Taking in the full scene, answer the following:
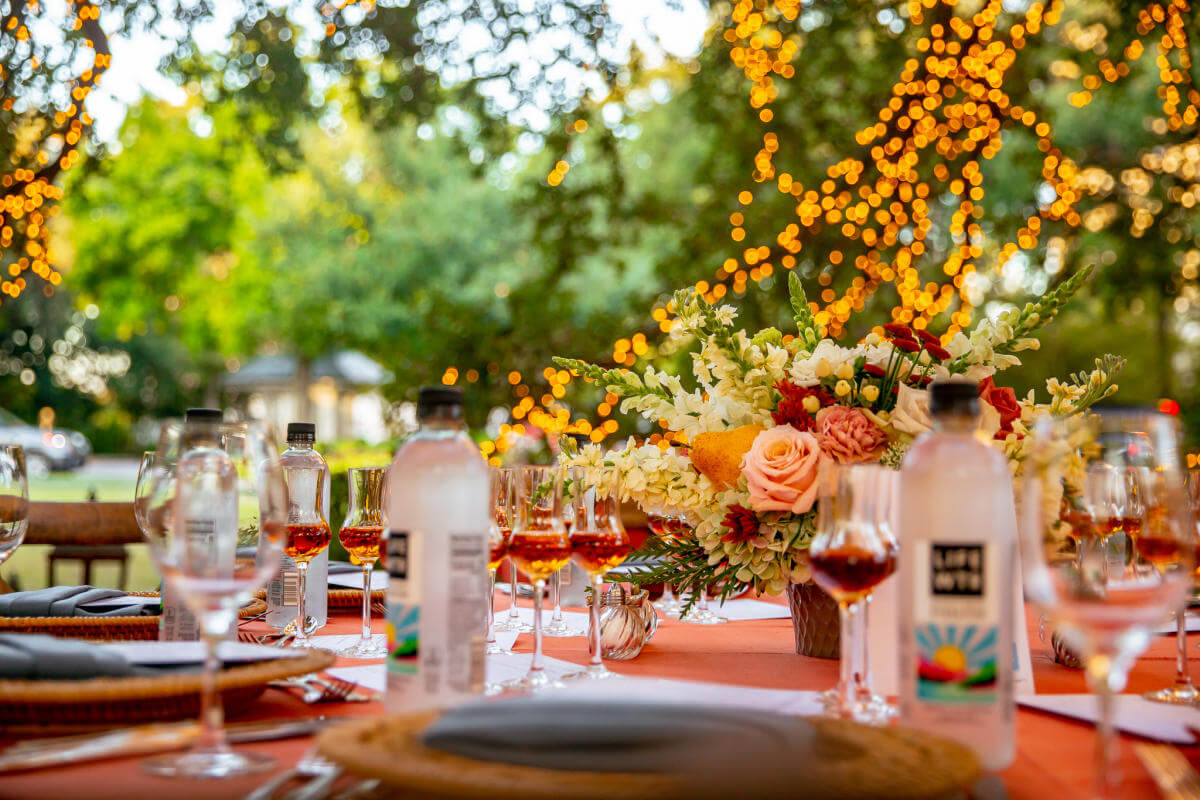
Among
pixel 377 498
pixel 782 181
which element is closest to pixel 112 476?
pixel 782 181

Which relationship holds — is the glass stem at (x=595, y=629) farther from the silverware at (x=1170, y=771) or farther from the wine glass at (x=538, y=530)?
the silverware at (x=1170, y=771)

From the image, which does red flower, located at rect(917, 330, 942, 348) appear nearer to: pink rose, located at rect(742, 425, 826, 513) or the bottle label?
pink rose, located at rect(742, 425, 826, 513)

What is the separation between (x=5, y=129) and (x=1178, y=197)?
6.60 metres

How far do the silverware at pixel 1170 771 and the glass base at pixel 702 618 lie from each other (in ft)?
3.18

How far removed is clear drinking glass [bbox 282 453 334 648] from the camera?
1.62m

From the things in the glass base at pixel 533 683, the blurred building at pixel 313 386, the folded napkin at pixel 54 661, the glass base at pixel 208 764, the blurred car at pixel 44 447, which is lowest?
the glass base at pixel 533 683

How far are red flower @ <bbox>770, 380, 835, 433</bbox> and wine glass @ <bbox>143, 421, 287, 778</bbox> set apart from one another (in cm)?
74

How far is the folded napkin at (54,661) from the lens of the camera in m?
0.98

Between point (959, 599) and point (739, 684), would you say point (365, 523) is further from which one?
point (959, 599)

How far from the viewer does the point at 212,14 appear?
222 inches

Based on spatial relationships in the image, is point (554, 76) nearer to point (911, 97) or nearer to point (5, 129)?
point (911, 97)

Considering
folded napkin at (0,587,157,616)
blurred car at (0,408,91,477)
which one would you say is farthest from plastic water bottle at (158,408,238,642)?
blurred car at (0,408,91,477)

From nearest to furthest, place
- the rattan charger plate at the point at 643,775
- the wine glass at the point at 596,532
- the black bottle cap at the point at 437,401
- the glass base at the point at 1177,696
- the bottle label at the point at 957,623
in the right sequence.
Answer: the rattan charger plate at the point at 643,775 → the bottle label at the point at 957,623 → the black bottle cap at the point at 437,401 → the glass base at the point at 1177,696 → the wine glass at the point at 596,532

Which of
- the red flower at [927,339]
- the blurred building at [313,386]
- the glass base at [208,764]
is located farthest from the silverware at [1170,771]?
the blurred building at [313,386]
